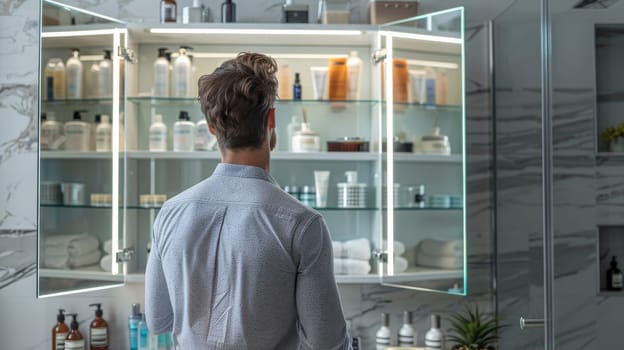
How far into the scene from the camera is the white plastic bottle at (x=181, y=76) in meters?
2.76

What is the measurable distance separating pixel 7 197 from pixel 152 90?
72 cm

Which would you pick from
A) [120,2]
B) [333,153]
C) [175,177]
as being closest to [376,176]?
[333,153]

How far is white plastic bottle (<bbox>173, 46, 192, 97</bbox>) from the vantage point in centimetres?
276

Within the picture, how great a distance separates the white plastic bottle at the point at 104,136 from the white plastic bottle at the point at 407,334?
1.27 metres

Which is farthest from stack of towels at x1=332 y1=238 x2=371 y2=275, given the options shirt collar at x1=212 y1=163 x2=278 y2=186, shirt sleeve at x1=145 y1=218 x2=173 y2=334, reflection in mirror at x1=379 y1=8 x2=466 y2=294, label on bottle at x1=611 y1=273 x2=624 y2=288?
shirt collar at x1=212 y1=163 x2=278 y2=186

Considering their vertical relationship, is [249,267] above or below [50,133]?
below

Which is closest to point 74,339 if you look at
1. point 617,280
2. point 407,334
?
point 407,334

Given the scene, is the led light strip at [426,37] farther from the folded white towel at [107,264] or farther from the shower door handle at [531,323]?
the folded white towel at [107,264]

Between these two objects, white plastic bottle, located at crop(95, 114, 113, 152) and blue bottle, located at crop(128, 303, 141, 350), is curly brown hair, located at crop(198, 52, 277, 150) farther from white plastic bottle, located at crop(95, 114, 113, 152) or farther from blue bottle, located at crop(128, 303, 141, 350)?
blue bottle, located at crop(128, 303, 141, 350)

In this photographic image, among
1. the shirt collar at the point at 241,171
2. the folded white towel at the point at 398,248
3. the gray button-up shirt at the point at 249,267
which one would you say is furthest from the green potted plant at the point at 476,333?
the shirt collar at the point at 241,171

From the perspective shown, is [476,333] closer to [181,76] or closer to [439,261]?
[439,261]

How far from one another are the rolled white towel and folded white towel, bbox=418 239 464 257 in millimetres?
1152

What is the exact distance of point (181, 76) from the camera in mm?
2762

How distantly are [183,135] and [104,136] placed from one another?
29 centimetres
